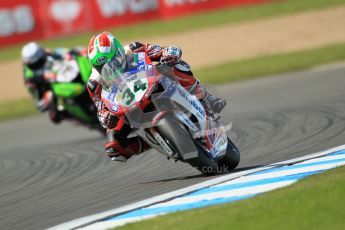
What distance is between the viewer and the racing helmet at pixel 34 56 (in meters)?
15.4

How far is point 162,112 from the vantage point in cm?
831

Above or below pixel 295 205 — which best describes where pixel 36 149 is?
below

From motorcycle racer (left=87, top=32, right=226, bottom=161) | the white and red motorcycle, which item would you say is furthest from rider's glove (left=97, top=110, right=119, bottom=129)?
the white and red motorcycle

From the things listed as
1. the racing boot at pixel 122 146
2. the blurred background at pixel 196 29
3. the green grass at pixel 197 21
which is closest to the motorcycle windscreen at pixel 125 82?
the racing boot at pixel 122 146

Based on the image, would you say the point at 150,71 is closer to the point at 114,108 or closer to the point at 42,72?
the point at 114,108

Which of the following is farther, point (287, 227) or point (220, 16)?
point (220, 16)

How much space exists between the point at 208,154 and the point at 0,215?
217 centimetres

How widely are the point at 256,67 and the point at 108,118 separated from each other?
1305cm

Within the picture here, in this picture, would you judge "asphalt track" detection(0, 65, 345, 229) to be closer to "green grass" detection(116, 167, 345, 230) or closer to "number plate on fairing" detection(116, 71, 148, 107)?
"number plate on fairing" detection(116, 71, 148, 107)

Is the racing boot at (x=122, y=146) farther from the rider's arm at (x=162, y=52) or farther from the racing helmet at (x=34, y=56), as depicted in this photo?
the racing helmet at (x=34, y=56)

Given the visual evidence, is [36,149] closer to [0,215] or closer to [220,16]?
[0,215]

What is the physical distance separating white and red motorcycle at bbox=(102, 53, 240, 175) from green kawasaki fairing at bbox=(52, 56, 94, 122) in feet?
20.2

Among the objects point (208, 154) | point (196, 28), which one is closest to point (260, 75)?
point (196, 28)

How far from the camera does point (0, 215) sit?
8281 mm
